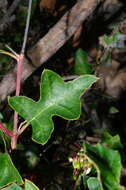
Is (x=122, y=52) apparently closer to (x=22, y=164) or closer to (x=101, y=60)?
(x=101, y=60)

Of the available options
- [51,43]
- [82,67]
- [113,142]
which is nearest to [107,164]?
[113,142]

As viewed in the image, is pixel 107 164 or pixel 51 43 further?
pixel 51 43

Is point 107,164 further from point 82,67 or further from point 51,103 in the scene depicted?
point 82,67

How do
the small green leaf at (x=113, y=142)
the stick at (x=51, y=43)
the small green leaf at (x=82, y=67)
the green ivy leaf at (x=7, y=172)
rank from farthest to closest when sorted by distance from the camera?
the small green leaf at (x=82, y=67) < the stick at (x=51, y=43) < the small green leaf at (x=113, y=142) < the green ivy leaf at (x=7, y=172)

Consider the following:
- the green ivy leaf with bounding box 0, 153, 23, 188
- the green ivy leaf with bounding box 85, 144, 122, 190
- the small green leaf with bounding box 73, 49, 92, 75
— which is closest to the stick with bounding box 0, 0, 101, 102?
the small green leaf with bounding box 73, 49, 92, 75

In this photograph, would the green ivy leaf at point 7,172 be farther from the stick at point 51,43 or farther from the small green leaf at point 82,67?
the small green leaf at point 82,67

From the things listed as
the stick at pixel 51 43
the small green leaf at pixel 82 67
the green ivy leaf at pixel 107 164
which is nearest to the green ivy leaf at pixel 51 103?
the green ivy leaf at pixel 107 164
